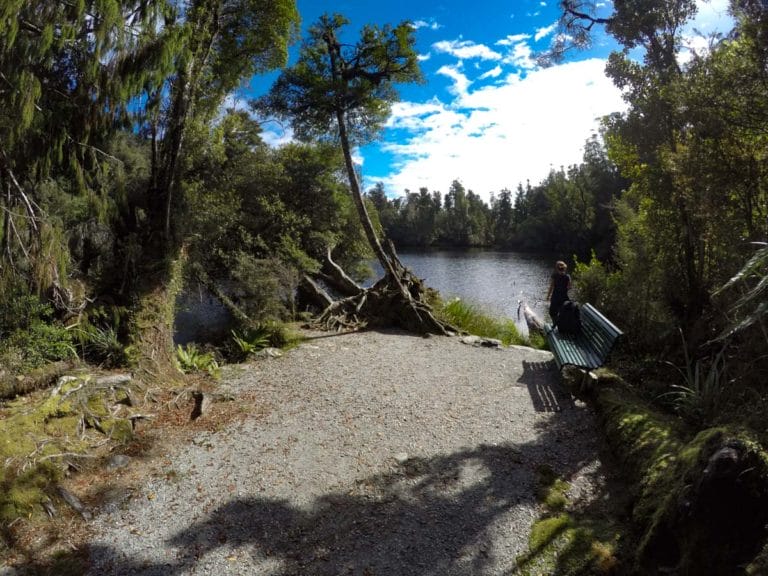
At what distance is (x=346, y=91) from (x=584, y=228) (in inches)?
1883

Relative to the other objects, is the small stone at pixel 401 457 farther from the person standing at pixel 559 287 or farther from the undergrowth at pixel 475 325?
the undergrowth at pixel 475 325

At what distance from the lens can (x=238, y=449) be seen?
4.43m

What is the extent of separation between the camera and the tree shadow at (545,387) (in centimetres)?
549

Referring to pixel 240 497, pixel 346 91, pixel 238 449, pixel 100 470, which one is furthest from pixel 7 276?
pixel 346 91

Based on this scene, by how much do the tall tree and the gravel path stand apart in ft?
13.6

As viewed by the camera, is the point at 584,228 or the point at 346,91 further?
the point at 584,228

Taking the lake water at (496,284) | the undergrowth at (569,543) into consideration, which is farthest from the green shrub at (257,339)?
the lake water at (496,284)

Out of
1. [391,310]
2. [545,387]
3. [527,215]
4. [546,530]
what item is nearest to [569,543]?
[546,530]

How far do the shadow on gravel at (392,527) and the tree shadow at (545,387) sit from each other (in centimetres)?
135

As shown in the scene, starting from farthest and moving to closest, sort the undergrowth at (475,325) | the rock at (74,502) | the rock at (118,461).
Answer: the undergrowth at (475,325) < the rock at (118,461) < the rock at (74,502)

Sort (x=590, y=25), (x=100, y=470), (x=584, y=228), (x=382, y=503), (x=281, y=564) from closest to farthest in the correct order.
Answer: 1. (x=281, y=564)
2. (x=382, y=503)
3. (x=100, y=470)
4. (x=590, y=25)
5. (x=584, y=228)

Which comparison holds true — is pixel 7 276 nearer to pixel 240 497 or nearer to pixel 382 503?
pixel 240 497

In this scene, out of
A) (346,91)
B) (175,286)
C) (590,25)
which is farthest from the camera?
(346,91)

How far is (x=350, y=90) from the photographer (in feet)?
31.8
